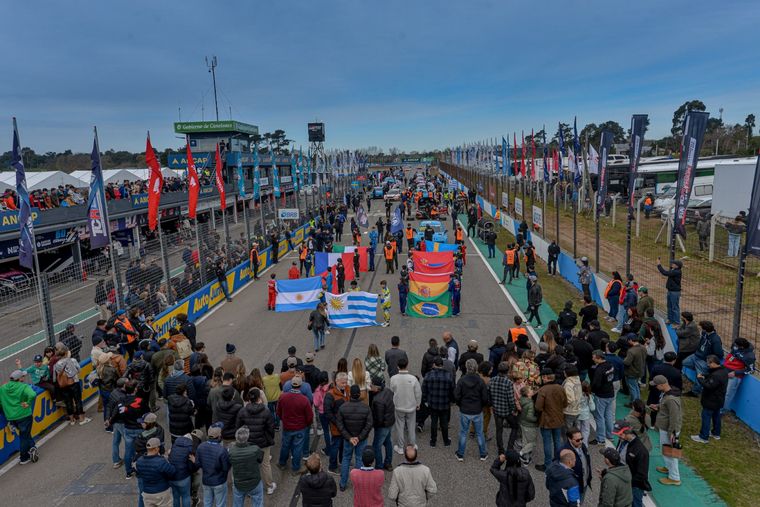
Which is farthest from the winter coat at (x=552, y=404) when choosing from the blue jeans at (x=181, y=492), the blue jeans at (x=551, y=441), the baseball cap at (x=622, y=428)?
the blue jeans at (x=181, y=492)

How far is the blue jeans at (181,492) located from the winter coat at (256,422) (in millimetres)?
947

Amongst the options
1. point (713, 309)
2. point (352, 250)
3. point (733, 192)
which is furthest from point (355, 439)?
point (733, 192)

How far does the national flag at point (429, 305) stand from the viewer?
53.6 feet

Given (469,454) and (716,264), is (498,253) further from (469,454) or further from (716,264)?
(469,454)

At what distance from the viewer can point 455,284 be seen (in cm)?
1603

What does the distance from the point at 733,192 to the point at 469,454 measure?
27.7 meters

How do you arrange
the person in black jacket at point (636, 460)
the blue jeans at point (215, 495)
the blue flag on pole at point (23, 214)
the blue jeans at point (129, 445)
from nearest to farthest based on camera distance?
the person in black jacket at point (636, 460) < the blue jeans at point (215, 495) < the blue jeans at point (129, 445) < the blue flag on pole at point (23, 214)

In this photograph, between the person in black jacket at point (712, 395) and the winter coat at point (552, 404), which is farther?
the person in black jacket at point (712, 395)

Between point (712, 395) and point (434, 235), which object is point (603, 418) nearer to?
point (712, 395)

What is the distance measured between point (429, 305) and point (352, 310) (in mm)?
2546

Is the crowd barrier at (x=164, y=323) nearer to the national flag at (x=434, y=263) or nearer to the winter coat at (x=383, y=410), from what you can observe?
the winter coat at (x=383, y=410)

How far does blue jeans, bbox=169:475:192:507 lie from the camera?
670 centimetres

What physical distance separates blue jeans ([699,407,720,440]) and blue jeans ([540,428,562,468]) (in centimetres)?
282

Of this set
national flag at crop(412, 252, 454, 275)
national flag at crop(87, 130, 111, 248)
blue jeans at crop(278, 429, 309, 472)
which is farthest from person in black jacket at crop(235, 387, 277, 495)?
national flag at crop(412, 252, 454, 275)
